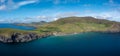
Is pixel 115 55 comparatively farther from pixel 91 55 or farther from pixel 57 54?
pixel 57 54

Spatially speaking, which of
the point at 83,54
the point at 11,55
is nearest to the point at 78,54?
the point at 83,54

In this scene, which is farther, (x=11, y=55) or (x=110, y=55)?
(x=11, y=55)

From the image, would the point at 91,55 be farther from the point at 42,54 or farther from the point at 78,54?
the point at 42,54

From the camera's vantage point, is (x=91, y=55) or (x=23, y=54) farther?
(x=23, y=54)

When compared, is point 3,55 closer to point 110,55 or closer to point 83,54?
point 83,54

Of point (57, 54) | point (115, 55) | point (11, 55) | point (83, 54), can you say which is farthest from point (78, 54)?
point (11, 55)

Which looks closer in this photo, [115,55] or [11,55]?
[115,55]

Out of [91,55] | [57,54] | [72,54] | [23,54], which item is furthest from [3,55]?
[91,55]
